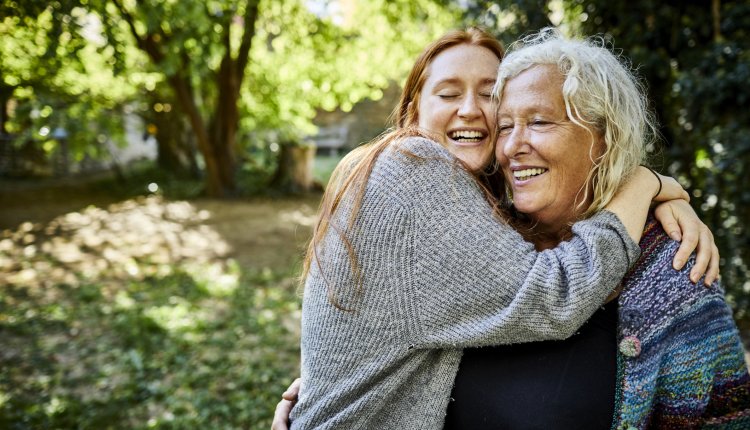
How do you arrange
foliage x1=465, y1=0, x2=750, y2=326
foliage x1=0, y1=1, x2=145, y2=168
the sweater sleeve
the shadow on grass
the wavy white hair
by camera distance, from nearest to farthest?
the sweater sleeve < the wavy white hair < foliage x1=465, y1=0, x2=750, y2=326 < the shadow on grass < foliage x1=0, y1=1, x2=145, y2=168

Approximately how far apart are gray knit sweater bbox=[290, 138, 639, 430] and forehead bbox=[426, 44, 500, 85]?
23.4 inches

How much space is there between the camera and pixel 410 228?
1544mm

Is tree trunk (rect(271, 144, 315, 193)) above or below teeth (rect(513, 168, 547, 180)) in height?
below

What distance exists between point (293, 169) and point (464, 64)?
12111 millimetres

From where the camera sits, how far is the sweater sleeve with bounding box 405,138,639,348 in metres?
1.45

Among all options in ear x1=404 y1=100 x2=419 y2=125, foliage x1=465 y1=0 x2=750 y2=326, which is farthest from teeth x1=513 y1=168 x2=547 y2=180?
foliage x1=465 y1=0 x2=750 y2=326

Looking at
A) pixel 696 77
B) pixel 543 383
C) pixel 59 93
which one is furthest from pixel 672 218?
pixel 59 93

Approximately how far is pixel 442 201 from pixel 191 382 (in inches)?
145

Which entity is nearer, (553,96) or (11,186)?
(553,96)

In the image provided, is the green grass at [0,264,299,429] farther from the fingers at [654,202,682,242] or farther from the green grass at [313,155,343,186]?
the green grass at [313,155,343,186]

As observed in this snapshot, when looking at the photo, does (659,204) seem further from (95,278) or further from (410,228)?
(95,278)

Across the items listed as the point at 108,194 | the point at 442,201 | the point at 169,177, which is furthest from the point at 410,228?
the point at 169,177

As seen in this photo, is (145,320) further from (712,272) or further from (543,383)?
(712,272)

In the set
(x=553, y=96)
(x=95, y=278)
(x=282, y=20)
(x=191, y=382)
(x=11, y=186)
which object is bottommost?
(x=11, y=186)
